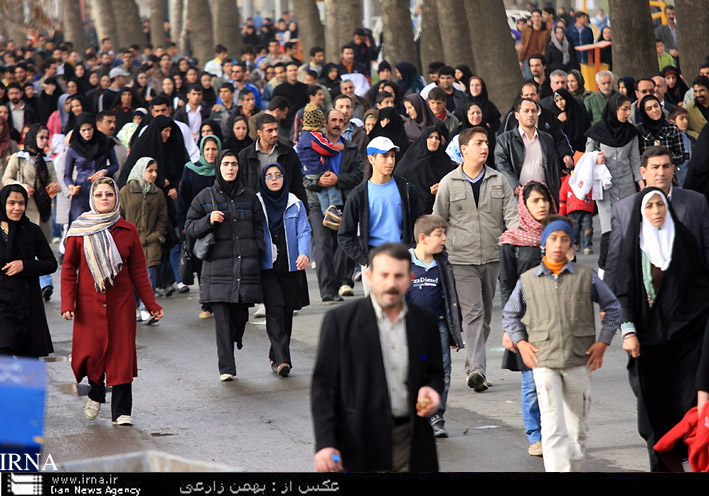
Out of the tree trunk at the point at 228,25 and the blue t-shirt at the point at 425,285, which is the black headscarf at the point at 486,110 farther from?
the tree trunk at the point at 228,25

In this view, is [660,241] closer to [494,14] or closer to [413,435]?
[413,435]

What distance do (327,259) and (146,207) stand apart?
6.39 feet

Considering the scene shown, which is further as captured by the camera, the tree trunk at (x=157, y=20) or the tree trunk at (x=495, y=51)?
the tree trunk at (x=157, y=20)

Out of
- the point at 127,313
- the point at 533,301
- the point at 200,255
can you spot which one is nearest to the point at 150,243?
the point at 200,255

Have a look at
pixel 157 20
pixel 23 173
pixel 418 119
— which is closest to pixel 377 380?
pixel 418 119

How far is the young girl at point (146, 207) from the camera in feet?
42.4

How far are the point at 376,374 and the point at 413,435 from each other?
31 centimetres

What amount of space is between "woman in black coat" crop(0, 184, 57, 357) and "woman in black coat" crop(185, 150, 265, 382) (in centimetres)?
137

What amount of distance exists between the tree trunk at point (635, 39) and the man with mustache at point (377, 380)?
13391 millimetres

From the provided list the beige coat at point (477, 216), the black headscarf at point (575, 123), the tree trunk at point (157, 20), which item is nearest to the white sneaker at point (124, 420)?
the beige coat at point (477, 216)

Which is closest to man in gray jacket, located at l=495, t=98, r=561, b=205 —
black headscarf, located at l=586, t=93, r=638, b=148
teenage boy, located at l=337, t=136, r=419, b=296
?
black headscarf, located at l=586, t=93, r=638, b=148

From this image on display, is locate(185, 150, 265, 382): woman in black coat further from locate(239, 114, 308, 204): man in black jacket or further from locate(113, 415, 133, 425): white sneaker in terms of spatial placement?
locate(239, 114, 308, 204): man in black jacket

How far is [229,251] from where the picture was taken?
1044 cm

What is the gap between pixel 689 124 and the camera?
15633 millimetres
